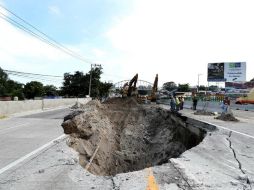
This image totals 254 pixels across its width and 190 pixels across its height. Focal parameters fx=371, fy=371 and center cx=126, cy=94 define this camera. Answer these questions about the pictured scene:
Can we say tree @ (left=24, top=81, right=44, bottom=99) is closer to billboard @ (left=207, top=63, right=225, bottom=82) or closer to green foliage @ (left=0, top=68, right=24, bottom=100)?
green foliage @ (left=0, top=68, right=24, bottom=100)

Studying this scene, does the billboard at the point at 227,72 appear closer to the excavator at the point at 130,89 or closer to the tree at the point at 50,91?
the excavator at the point at 130,89

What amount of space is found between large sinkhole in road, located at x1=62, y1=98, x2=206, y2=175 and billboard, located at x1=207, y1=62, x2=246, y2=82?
104 feet

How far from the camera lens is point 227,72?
2322 inches

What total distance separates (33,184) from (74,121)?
11.7 meters

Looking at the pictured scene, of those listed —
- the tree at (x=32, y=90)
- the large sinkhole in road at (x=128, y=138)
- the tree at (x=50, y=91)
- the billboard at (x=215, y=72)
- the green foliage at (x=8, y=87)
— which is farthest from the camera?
the tree at (x=50, y=91)

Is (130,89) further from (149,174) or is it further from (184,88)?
(184,88)

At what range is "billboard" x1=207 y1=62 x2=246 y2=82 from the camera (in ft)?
187

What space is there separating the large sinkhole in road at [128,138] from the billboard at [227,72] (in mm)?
31815

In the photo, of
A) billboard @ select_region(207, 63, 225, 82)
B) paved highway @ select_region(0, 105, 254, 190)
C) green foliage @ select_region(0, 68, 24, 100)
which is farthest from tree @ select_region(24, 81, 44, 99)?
paved highway @ select_region(0, 105, 254, 190)

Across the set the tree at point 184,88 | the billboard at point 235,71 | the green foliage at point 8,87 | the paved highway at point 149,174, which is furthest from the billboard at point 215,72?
the tree at point 184,88

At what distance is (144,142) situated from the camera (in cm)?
2189

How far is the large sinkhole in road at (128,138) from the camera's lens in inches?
599

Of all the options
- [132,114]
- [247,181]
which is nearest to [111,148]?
[132,114]

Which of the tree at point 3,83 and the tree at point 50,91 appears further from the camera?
the tree at point 50,91
